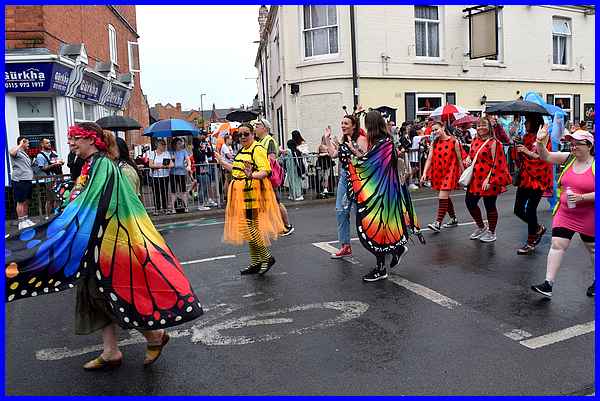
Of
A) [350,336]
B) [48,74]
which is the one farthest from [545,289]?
[48,74]

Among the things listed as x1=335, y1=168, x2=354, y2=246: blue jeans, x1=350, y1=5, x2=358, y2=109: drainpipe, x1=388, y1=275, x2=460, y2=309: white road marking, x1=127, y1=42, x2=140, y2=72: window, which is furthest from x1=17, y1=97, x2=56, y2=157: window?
x1=127, y1=42, x2=140, y2=72: window

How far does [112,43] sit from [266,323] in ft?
67.0

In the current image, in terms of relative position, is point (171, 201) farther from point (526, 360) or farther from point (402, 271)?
point (526, 360)

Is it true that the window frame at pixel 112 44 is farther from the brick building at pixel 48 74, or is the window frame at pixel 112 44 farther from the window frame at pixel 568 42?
→ the window frame at pixel 568 42

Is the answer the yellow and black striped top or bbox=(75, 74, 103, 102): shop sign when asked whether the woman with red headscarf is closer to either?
the yellow and black striped top

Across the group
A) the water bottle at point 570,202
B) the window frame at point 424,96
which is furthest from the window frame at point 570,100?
the water bottle at point 570,202

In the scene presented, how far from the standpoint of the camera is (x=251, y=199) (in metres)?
6.46

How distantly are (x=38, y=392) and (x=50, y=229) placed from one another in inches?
41.8

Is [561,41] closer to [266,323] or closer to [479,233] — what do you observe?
[479,233]

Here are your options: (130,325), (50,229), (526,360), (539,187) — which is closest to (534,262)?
(539,187)

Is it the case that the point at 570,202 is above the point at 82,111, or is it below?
below

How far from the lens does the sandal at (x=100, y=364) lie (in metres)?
4.10

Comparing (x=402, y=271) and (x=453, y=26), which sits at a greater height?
(x=453, y=26)

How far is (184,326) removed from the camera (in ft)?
16.4
